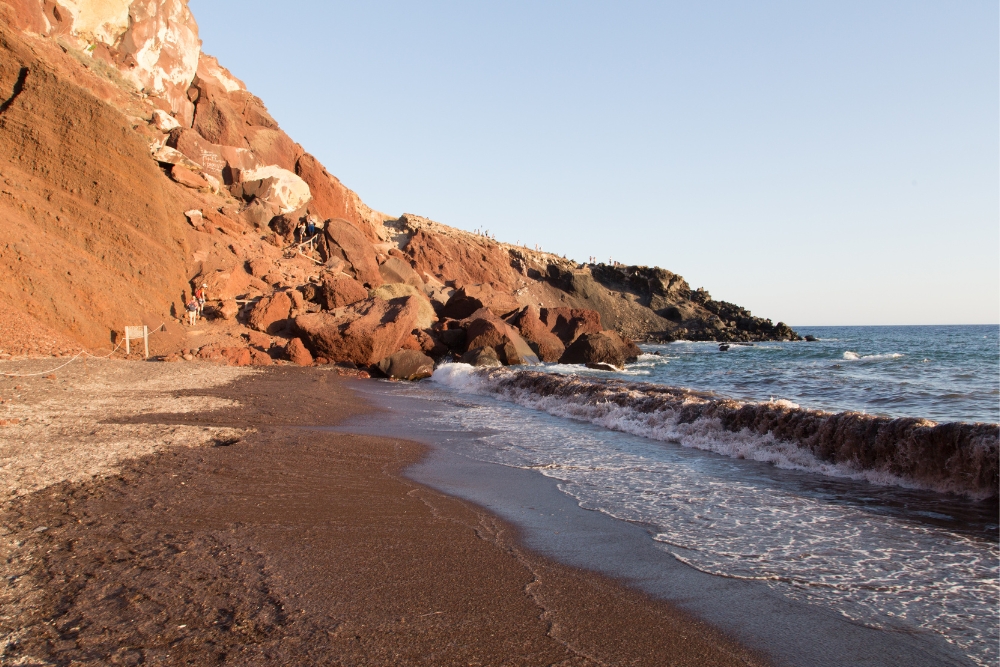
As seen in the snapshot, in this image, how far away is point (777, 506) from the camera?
5090 mm

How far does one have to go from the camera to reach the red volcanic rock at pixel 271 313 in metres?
18.3

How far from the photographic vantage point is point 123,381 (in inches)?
418

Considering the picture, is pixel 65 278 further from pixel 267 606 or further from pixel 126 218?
pixel 267 606

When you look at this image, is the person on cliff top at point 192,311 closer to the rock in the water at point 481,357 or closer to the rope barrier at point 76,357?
the rope barrier at point 76,357

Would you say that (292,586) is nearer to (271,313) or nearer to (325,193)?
(271,313)

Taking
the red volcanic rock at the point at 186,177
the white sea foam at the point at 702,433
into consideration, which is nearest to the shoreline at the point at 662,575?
the white sea foam at the point at 702,433

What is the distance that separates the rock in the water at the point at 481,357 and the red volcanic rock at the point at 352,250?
736 centimetres

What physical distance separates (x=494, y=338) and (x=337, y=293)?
214 inches

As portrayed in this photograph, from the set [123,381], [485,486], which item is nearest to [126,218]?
[123,381]

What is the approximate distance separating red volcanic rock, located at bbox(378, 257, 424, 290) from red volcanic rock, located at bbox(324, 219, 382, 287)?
0.55m

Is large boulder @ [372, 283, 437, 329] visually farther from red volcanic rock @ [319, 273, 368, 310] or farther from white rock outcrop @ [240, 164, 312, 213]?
white rock outcrop @ [240, 164, 312, 213]

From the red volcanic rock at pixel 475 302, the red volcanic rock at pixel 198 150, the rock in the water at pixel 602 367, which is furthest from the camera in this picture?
the red volcanic rock at pixel 475 302

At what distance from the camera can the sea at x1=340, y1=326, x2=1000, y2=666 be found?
3080 mm

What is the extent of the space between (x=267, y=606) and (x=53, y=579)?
3.61 ft
